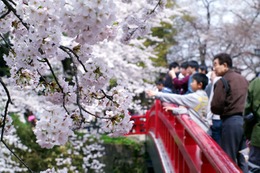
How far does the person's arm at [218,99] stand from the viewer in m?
3.58

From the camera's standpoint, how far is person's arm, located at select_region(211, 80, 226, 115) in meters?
3.58

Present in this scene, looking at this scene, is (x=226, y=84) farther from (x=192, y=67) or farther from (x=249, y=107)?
(x=192, y=67)

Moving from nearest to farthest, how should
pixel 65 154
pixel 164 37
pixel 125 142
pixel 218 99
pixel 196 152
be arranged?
pixel 218 99 → pixel 196 152 → pixel 65 154 → pixel 125 142 → pixel 164 37

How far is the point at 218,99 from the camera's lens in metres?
3.58

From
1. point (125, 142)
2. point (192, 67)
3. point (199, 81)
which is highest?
point (192, 67)

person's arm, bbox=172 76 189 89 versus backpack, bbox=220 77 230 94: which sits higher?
person's arm, bbox=172 76 189 89

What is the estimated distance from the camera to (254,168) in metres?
2.79

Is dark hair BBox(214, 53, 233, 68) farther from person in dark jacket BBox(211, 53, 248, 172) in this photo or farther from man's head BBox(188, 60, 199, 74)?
man's head BBox(188, 60, 199, 74)

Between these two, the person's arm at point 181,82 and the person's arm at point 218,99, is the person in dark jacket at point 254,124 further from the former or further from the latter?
the person's arm at point 181,82

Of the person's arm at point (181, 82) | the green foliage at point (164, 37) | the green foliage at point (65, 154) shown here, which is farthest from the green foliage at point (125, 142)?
the green foliage at point (164, 37)

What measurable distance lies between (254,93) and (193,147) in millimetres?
1375

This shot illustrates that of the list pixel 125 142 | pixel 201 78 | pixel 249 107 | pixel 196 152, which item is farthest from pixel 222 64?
pixel 125 142

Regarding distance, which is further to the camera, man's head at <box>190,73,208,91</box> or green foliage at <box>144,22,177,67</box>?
green foliage at <box>144,22,177,67</box>

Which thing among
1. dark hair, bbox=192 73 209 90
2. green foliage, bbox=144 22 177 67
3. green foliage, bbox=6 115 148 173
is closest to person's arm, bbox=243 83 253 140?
dark hair, bbox=192 73 209 90
